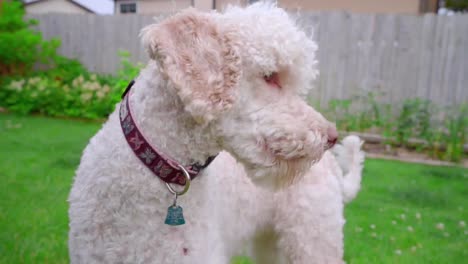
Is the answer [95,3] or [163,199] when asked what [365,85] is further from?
[163,199]

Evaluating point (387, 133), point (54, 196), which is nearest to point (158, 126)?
point (54, 196)

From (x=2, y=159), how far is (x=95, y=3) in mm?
4748

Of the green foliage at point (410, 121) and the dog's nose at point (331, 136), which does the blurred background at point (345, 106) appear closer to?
the green foliage at point (410, 121)

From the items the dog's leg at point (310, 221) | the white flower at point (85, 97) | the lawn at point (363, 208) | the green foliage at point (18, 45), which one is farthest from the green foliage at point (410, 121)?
the green foliage at point (18, 45)

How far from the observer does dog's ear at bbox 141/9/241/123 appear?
1.46m

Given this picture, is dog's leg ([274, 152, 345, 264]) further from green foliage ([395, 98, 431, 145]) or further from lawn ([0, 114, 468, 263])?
green foliage ([395, 98, 431, 145])

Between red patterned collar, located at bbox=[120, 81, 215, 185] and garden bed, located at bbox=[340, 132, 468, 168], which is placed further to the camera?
garden bed, located at bbox=[340, 132, 468, 168]

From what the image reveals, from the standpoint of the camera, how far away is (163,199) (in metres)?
1.63

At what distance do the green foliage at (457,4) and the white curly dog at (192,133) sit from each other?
538 inches

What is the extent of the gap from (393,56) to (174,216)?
284 inches

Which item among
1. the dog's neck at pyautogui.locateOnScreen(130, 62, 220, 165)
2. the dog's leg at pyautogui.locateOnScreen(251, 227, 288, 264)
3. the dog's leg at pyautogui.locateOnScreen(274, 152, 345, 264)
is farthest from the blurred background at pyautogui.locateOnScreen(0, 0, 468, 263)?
the dog's leg at pyautogui.locateOnScreen(274, 152, 345, 264)

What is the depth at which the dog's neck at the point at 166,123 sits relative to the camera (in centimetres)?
161

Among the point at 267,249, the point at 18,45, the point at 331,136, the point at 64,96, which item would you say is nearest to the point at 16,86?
the point at 64,96

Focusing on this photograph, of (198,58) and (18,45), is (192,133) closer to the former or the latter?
(198,58)
